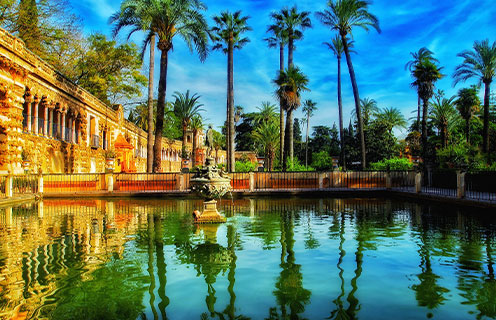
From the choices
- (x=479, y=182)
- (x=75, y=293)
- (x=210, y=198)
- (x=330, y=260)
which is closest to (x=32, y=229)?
(x=210, y=198)

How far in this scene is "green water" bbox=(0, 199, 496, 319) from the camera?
4.55 m

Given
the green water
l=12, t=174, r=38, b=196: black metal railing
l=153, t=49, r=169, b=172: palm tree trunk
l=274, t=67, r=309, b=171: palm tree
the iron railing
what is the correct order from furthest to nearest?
l=274, t=67, r=309, b=171: palm tree, l=153, t=49, r=169, b=172: palm tree trunk, the iron railing, l=12, t=174, r=38, b=196: black metal railing, the green water

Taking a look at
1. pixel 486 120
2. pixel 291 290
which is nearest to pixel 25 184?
pixel 291 290

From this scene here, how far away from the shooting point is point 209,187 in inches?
437

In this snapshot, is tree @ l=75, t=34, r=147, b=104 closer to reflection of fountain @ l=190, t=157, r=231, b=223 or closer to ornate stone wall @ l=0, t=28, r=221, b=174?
ornate stone wall @ l=0, t=28, r=221, b=174

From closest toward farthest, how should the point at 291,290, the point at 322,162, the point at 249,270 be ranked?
the point at 291,290, the point at 249,270, the point at 322,162

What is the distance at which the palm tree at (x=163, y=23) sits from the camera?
24.9 metres

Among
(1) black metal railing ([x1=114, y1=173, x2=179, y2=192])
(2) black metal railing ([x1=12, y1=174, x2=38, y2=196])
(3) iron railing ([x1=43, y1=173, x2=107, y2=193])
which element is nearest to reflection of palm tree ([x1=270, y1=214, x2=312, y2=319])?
(1) black metal railing ([x1=114, y1=173, x2=179, y2=192])

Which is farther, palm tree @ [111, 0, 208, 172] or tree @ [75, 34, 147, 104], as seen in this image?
tree @ [75, 34, 147, 104]

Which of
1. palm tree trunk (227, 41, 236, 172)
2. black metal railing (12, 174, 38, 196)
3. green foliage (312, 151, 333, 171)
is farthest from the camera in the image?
green foliage (312, 151, 333, 171)

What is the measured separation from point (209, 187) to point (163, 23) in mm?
17884

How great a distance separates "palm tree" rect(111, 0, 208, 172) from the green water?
1535cm

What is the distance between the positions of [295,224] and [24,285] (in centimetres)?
744

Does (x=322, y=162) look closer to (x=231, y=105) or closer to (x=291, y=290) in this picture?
(x=231, y=105)
